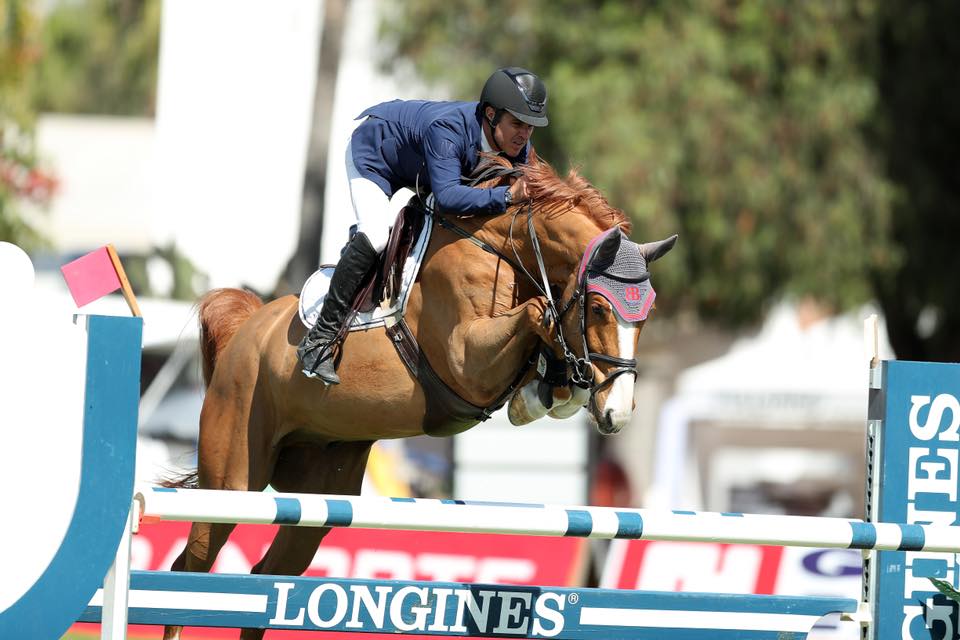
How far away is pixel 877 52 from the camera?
13.1m

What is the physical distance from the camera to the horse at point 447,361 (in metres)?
3.78

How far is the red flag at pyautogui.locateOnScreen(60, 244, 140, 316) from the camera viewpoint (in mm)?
3469

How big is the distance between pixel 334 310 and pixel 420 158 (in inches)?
22.3

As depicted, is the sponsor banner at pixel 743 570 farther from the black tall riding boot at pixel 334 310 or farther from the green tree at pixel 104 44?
the green tree at pixel 104 44

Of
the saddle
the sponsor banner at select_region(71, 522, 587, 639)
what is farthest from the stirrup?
the sponsor banner at select_region(71, 522, 587, 639)

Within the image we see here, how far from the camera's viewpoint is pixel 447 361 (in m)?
4.07

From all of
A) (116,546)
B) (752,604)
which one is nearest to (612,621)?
(752,604)

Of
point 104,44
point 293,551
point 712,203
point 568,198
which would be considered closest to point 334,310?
point 568,198

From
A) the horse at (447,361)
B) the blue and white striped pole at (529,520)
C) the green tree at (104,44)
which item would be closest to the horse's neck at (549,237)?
the horse at (447,361)

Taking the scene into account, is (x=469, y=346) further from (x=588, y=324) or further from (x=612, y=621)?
(x=612, y=621)

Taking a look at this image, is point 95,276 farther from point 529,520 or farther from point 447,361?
point 529,520

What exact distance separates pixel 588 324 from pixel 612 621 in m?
0.83

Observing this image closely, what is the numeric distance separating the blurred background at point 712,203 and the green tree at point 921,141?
23 mm

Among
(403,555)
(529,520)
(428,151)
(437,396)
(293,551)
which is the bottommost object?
(403,555)
